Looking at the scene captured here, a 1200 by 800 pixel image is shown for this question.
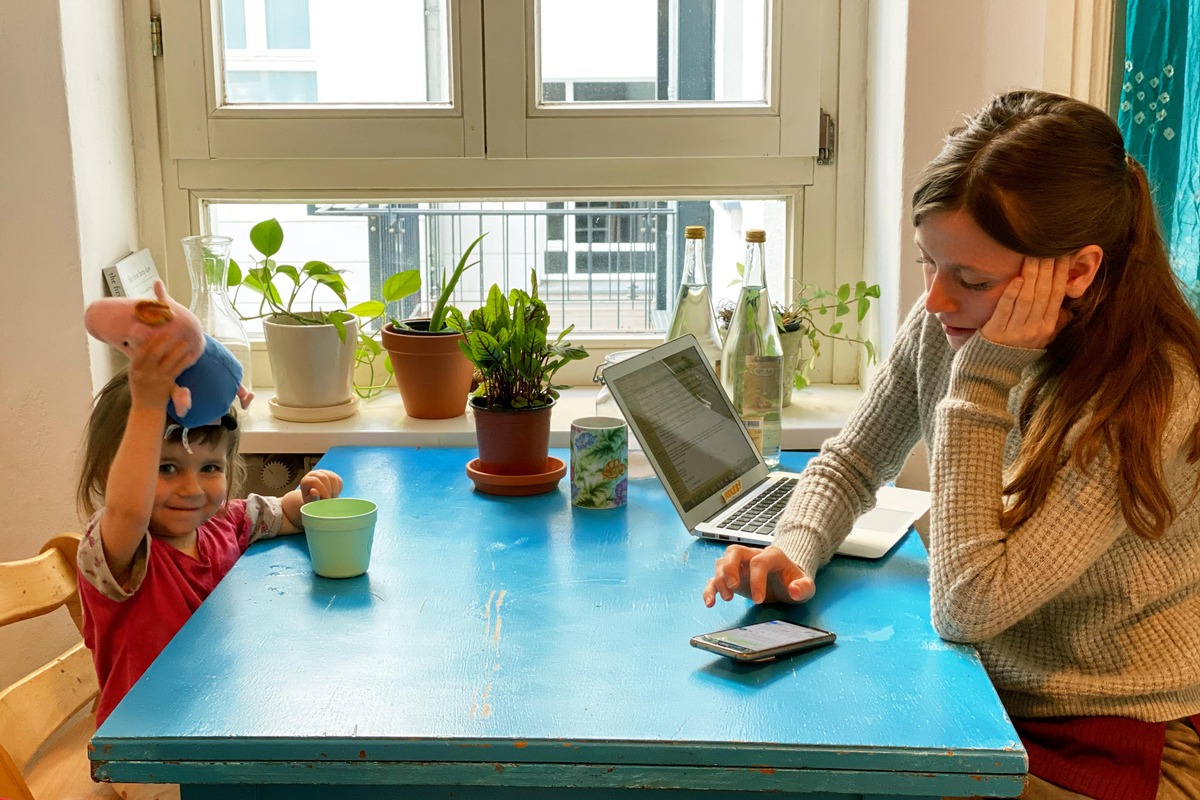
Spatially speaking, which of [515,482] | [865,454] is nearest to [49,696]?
[515,482]

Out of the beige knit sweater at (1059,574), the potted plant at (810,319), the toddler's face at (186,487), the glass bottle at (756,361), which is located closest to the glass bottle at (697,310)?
the glass bottle at (756,361)

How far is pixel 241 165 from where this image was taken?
90.3 inches

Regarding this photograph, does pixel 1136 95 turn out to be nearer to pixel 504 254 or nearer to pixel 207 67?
pixel 504 254

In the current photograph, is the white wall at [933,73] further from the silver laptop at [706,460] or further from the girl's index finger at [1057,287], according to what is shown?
the girl's index finger at [1057,287]

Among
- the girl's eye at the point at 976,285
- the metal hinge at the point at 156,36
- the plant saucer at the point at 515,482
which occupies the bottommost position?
the plant saucer at the point at 515,482

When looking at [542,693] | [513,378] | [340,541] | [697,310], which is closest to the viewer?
[542,693]

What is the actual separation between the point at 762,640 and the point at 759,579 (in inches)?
Result: 4.4

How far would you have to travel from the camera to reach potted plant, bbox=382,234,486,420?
207 centimetres

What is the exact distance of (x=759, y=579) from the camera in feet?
4.19

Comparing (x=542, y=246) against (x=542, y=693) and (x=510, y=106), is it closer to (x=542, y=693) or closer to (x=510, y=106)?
(x=510, y=106)

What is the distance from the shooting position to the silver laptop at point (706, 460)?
5.08 ft

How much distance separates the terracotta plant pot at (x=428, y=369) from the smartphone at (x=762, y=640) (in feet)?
3.19

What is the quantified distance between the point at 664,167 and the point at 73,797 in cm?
147

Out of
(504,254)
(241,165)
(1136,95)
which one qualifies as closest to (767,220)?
(504,254)
